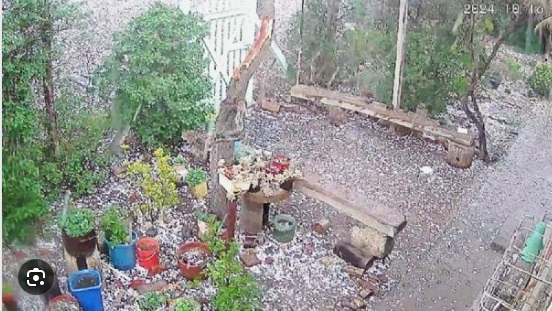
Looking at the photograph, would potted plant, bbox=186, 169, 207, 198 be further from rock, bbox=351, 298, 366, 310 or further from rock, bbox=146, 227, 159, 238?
rock, bbox=351, 298, 366, 310

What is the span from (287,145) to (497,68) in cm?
113

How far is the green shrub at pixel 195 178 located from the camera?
2816mm

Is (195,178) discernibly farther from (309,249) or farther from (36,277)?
(36,277)

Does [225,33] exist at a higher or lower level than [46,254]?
higher

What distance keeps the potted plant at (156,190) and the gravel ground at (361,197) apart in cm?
6

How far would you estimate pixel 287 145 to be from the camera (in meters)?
3.22

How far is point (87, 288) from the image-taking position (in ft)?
7.25

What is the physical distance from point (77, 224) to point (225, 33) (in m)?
1.19

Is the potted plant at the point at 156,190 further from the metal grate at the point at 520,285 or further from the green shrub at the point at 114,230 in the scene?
the metal grate at the point at 520,285

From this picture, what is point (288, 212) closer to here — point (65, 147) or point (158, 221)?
point (158, 221)

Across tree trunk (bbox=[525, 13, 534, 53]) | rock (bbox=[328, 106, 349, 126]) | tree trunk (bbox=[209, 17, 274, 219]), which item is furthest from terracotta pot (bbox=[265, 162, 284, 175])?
tree trunk (bbox=[525, 13, 534, 53])

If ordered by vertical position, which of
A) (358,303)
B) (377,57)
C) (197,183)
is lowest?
(358,303)

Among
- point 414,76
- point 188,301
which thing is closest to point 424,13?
point 414,76
